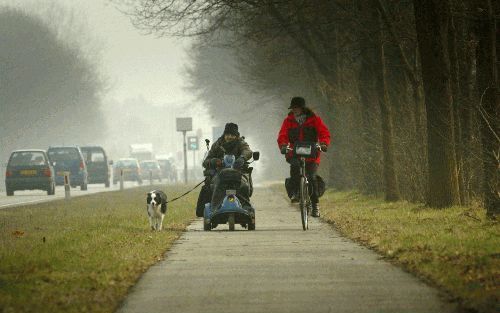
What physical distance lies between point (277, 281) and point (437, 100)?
32.7 feet

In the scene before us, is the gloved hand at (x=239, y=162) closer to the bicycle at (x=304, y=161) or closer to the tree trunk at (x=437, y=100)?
the bicycle at (x=304, y=161)

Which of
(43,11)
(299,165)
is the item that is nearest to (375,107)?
(299,165)

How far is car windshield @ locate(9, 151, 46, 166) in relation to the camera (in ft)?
138

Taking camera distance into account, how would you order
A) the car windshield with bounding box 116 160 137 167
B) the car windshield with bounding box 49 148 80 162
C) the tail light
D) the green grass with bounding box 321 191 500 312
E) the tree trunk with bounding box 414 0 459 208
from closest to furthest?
the green grass with bounding box 321 191 500 312, the tree trunk with bounding box 414 0 459 208, the tail light, the car windshield with bounding box 49 148 80 162, the car windshield with bounding box 116 160 137 167

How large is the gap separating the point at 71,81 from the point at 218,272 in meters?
84.8

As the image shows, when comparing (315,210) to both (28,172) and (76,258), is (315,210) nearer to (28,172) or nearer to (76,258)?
(76,258)

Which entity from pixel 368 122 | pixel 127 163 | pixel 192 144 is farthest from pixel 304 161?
pixel 127 163

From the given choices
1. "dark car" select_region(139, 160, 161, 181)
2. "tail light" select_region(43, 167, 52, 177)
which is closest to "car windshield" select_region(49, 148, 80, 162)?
"tail light" select_region(43, 167, 52, 177)

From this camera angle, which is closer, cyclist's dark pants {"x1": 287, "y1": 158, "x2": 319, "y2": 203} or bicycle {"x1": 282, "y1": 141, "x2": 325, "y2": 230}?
bicycle {"x1": 282, "y1": 141, "x2": 325, "y2": 230}

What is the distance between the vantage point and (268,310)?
8.28 metres

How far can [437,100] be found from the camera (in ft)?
63.7

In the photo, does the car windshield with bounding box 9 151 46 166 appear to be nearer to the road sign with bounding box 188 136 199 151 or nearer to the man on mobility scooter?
the road sign with bounding box 188 136 199 151

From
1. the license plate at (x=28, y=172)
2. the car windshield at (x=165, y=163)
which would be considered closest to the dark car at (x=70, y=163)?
the license plate at (x=28, y=172)

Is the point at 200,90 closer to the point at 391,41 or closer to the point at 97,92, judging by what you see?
the point at 97,92
